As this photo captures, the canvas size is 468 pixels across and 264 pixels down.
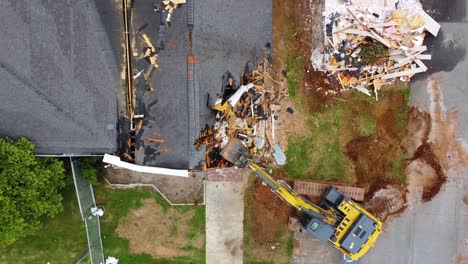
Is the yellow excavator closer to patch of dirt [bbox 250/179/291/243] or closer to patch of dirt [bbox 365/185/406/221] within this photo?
patch of dirt [bbox 250/179/291/243]

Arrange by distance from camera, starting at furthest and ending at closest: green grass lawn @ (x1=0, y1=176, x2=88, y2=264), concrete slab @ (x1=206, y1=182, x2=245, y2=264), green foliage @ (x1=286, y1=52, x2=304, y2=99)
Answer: concrete slab @ (x1=206, y1=182, x2=245, y2=264)
green grass lawn @ (x1=0, y1=176, x2=88, y2=264)
green foliage @ (x1=286, y1=52, x2=304, y2=99)

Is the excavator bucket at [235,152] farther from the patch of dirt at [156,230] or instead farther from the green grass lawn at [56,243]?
the green grass lawn at [56,243]

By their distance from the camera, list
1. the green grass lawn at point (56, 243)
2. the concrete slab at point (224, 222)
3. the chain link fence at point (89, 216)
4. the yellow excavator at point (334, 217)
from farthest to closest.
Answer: the concrete slab at point (224, 222)
the green grass lawn at point (56, 243)
the chain link fence at point (89, 216)
the yellow excavator at point (334, 217)

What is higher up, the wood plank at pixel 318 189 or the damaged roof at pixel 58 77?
the damaged roof at pixel 58 77

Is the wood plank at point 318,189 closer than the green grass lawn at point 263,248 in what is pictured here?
Yes

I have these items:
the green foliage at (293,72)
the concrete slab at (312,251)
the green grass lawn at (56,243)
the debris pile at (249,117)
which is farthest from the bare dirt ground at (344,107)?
the green grass lawn at (56,243)

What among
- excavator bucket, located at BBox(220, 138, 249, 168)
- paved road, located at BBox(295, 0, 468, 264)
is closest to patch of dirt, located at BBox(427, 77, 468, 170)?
paved road, located at BBox(295, 0, 468, 264)
